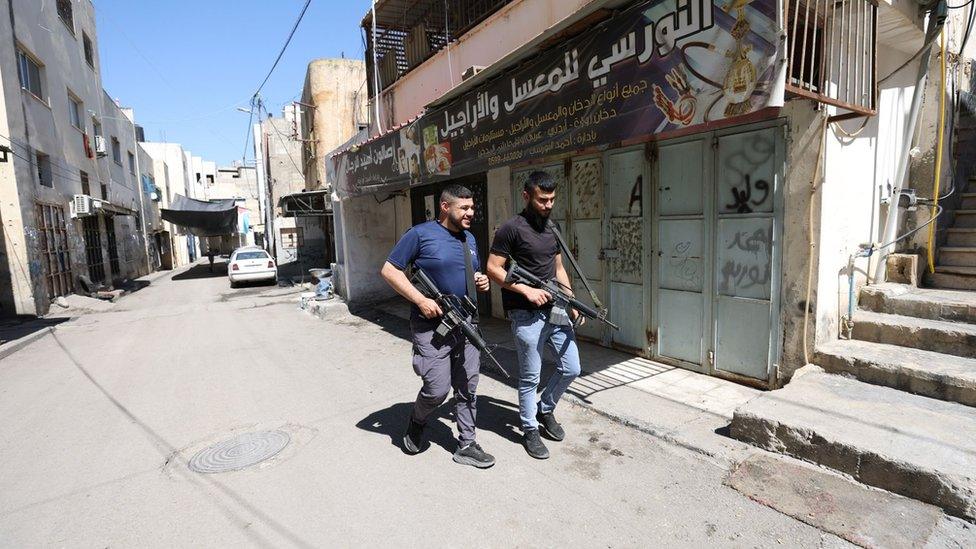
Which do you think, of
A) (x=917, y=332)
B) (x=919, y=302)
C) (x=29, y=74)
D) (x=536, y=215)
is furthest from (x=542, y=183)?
(x=29, y=74)

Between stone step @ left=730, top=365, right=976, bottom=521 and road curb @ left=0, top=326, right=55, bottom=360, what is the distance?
33.6 ft

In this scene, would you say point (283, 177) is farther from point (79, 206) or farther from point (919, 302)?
point (919, 302)

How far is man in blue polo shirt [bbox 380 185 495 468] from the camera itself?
312 cm

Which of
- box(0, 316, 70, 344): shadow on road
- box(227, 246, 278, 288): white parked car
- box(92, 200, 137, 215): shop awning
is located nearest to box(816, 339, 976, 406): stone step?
box(0, 316, 70, 344): shadow on road

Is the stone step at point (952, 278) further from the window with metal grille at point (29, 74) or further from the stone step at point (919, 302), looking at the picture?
the window with metal grille at point (29, 74)

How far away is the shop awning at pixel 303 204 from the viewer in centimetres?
1544

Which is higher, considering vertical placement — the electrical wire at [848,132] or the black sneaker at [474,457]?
the electrical wire at [848,132]

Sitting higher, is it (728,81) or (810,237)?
(728,81)

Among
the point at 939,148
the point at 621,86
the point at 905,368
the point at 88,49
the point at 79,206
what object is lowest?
the point at 905,368

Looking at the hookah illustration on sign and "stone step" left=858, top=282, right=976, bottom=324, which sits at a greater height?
the hookah illustration on sign

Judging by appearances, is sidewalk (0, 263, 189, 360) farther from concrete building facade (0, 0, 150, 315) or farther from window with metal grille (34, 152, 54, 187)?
window with metal grille (34, 152, 54, 187)

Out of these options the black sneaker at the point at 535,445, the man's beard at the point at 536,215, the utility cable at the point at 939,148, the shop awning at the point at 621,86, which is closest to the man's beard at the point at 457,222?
the man's beard at the point at 536,215

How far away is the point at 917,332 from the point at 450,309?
380cm

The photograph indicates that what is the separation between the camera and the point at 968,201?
5309 millimetres
